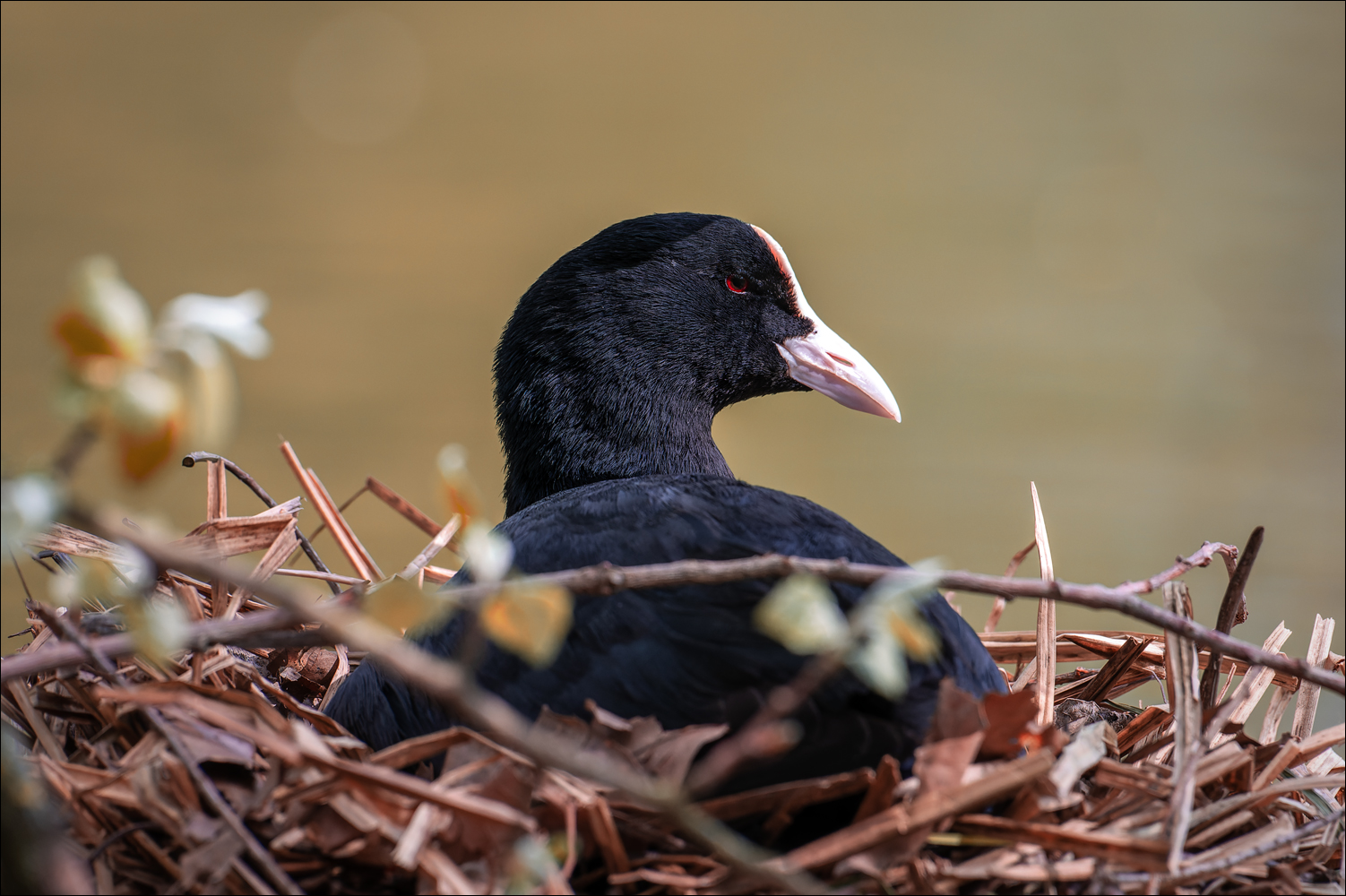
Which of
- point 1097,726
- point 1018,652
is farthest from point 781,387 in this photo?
point 1097,726

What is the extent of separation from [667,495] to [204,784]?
263mm

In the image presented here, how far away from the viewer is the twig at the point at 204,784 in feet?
1.26

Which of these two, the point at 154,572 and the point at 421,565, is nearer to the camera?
the point at 154,572

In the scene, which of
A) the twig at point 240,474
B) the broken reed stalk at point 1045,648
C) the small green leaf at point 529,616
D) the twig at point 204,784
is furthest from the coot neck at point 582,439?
the small green leaf at point 529,616

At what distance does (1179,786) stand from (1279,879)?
77 mm

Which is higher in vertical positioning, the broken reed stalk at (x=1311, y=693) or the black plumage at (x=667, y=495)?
the black plumage at (x=667, y=495)

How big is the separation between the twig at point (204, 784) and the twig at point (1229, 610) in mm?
436

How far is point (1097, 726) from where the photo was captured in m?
0.51

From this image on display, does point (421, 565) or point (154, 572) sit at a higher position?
point (154, 572)

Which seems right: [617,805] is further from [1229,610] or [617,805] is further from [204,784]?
[1229,610]

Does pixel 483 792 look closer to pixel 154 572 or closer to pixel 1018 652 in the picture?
pixel 154 572

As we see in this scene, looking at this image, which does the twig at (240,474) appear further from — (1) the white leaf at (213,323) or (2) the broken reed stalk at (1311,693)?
(2) the broken reed stalk at (1311,693)

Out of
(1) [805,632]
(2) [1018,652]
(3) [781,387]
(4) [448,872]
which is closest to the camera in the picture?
(1) [805,632]

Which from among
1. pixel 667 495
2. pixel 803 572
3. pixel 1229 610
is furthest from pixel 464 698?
pixel 1229 610
